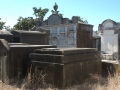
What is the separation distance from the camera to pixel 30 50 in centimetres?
614

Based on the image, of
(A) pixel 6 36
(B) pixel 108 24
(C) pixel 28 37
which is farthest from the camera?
(B) pixel 108 24

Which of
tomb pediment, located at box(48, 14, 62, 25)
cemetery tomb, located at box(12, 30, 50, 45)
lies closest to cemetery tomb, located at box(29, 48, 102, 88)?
cemetery tomb, located at box(12, 30, 50, 45)

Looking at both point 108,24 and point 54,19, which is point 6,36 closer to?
point 54,19

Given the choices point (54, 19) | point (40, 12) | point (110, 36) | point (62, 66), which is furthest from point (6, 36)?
point (40, 12)

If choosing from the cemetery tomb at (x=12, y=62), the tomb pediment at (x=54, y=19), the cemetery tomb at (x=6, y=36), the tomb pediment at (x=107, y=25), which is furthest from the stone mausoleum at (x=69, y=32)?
the cemetery tomb at (x=12, y=62)

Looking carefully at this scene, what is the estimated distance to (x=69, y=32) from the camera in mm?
14414

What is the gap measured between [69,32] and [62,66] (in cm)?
1001

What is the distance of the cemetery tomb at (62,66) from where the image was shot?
15.3 feet

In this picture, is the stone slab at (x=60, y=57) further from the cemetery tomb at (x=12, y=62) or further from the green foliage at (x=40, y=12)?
the green foliage at (x=40, y=12)

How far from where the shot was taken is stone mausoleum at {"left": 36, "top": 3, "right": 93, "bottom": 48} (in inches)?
555

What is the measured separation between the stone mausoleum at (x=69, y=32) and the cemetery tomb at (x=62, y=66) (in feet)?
27.6

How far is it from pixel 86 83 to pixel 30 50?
2464mm

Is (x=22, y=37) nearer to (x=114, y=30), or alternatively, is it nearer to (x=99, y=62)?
(x=99, y=62)

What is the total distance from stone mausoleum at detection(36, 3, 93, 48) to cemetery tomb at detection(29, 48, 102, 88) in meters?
8.40
